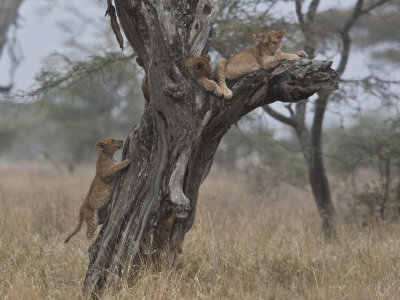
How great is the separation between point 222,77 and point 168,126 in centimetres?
74

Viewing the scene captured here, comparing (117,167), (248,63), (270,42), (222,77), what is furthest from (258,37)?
(117,167)

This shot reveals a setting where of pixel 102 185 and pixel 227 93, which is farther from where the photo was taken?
pixel 102 185

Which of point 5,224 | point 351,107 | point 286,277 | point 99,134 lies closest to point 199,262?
point 286,277

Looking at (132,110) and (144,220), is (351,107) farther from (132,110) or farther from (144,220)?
(132,110)

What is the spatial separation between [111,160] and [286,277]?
7.86ft

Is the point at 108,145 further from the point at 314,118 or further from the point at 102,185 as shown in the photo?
the point at 314,118

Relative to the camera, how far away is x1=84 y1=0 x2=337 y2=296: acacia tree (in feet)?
13.3

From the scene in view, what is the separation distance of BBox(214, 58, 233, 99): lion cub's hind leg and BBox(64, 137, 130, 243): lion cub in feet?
4.19

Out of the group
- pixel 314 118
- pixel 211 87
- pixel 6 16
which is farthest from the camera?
pixel 6 16

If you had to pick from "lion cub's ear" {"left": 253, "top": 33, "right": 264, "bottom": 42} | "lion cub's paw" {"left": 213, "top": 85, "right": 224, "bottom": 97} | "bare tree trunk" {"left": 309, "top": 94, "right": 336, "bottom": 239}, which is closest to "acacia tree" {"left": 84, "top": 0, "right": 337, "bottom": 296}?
"lion cub's paw" {"left": 213, "top": 85, "right": 224, "bottom": 97}

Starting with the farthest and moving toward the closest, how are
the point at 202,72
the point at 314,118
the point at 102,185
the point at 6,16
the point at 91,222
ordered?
1. the point at 6,16
2. the point at 314,118
3. the point at 91,222
4. the point at 102,185
5. the point at 202,72

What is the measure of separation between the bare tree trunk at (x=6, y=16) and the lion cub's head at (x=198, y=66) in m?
7.33

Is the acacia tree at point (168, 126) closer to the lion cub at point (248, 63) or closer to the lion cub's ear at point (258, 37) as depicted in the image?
the lion cub at point (248, 63)

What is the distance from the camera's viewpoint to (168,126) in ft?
13.9
